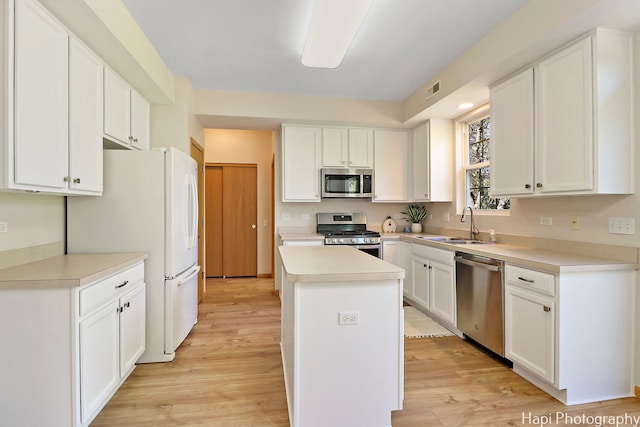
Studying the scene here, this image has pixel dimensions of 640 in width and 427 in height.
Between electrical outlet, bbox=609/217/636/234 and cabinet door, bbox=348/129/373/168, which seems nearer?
electrical outlet, bbox=609/217/636/234

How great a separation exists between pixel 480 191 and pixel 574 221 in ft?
4.24

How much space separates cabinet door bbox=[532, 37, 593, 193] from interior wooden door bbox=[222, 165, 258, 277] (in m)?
4.51

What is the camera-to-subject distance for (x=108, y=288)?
6.35 feet

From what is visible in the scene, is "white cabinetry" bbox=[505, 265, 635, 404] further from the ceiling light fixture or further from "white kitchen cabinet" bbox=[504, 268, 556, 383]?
the ceiling light fixture

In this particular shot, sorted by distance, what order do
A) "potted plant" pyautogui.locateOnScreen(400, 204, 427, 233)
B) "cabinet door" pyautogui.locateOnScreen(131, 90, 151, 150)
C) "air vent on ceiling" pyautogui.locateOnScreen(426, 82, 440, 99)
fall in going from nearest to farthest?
1. "cabinet door" pyautogui.locateOnScreen(131, 90, 151, 150)
2. "air vent on ceiling" pyautogui.locateOnScreen(426, 82, 440, 99)
3. "potted plant" pyautogui.locateOnScreen(400, 204, 427, 233)

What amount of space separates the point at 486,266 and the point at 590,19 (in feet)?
5.76

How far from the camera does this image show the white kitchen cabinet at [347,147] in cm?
437

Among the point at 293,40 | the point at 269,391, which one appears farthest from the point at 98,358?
the point at 293,40

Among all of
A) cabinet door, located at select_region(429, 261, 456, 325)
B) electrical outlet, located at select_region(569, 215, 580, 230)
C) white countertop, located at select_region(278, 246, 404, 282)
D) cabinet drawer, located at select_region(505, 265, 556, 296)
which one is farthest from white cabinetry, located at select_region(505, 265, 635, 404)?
white countertop, located at select_region(278, 246, 404, 282)

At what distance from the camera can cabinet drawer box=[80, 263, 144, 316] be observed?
170cm

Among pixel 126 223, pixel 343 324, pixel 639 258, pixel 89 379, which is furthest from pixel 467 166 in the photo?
pixel 89 379

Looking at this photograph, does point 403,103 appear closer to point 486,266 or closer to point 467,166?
point 467,166

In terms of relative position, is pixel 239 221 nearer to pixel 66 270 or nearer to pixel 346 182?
pixel 346 182

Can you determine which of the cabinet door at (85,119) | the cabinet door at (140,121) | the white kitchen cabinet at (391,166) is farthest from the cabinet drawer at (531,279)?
the cabinet door at (140,121)
